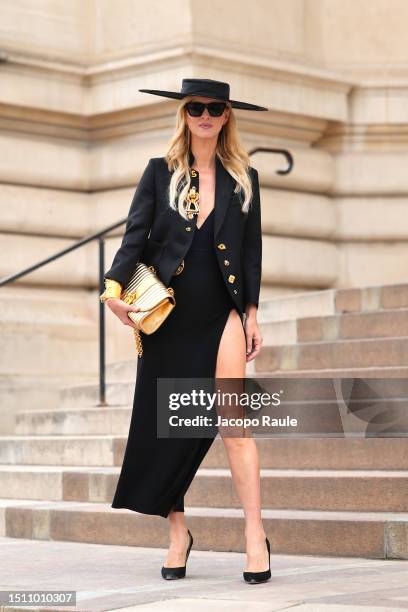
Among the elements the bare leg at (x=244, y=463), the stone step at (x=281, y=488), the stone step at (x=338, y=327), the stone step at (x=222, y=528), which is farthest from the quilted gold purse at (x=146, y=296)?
the stone step at (x=338, y=327)

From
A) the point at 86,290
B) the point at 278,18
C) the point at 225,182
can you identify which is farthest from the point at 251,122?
the point at 225,182

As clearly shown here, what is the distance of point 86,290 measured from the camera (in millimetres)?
11227

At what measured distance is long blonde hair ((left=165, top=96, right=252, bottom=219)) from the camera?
574cm

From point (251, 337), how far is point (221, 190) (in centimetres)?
58

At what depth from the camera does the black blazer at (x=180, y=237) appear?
566 centimetres

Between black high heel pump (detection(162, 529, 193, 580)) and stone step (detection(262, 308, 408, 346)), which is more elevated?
stone step (detection(262, 308, 408, 346))

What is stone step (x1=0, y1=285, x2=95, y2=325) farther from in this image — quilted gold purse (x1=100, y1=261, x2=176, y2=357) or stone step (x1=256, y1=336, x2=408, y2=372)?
quilted gold purse (x1=100, y1=261, x2=176, y2=357)

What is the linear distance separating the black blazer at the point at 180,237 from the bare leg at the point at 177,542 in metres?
0.86

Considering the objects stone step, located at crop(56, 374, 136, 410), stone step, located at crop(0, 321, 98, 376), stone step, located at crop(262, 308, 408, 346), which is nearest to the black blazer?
stone step, located at crop(262, 308, 408, 346)

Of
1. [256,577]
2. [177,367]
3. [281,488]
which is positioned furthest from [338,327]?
[256,577]

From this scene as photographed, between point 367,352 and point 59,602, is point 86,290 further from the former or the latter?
point 59,602

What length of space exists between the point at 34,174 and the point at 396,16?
323 centimetres

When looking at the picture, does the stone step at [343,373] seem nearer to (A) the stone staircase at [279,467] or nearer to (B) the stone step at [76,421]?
(A) the stone staircase at [279,467]

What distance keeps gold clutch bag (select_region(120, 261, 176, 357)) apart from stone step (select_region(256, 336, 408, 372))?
114 inches
